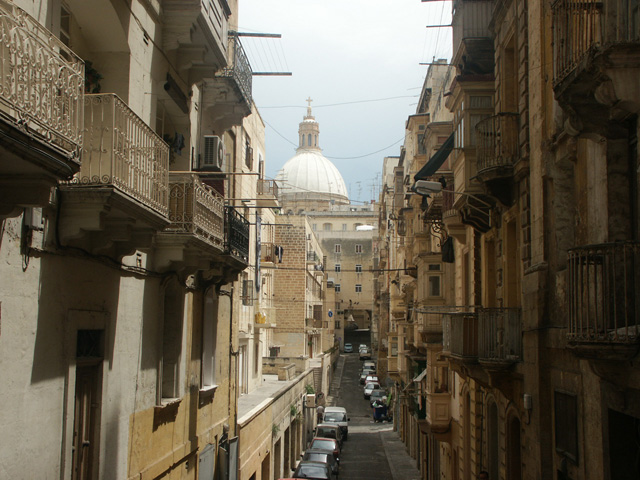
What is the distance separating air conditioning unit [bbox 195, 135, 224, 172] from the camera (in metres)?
14.5

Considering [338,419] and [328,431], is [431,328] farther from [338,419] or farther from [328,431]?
[338,419]

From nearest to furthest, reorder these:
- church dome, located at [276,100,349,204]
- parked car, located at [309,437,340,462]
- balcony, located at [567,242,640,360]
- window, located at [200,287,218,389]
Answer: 1. balcony, located at [567,242,640,360]
2. window, located at [200,287,218,389]
3. parked car, located at [309,437,340,462]
4. church dome, located at [276,100,349,204]

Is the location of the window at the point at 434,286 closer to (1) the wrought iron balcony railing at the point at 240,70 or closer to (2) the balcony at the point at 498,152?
(1) the wrought iron balcony railing at the point at 240,70

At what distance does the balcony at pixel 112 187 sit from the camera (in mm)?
7977

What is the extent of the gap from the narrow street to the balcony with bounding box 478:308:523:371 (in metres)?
18.7

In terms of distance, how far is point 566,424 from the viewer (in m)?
10.2

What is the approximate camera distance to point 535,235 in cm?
1162

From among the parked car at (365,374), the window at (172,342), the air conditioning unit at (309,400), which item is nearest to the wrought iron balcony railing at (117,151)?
the window at (172,342)

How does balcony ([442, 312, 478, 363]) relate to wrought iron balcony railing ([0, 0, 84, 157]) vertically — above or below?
below

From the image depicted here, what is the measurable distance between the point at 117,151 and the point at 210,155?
6222mm

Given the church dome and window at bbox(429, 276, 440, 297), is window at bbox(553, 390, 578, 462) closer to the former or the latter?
window at bbox(429, 276, 440, 297)

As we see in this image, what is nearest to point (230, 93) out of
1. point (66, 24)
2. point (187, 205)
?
point (187, 205)

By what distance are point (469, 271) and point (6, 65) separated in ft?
46.8

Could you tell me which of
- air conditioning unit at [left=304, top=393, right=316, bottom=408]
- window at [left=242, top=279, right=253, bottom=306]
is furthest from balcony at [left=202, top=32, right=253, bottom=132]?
air conditioning unit at [left=304, top=393, right=316, bottom=408]
